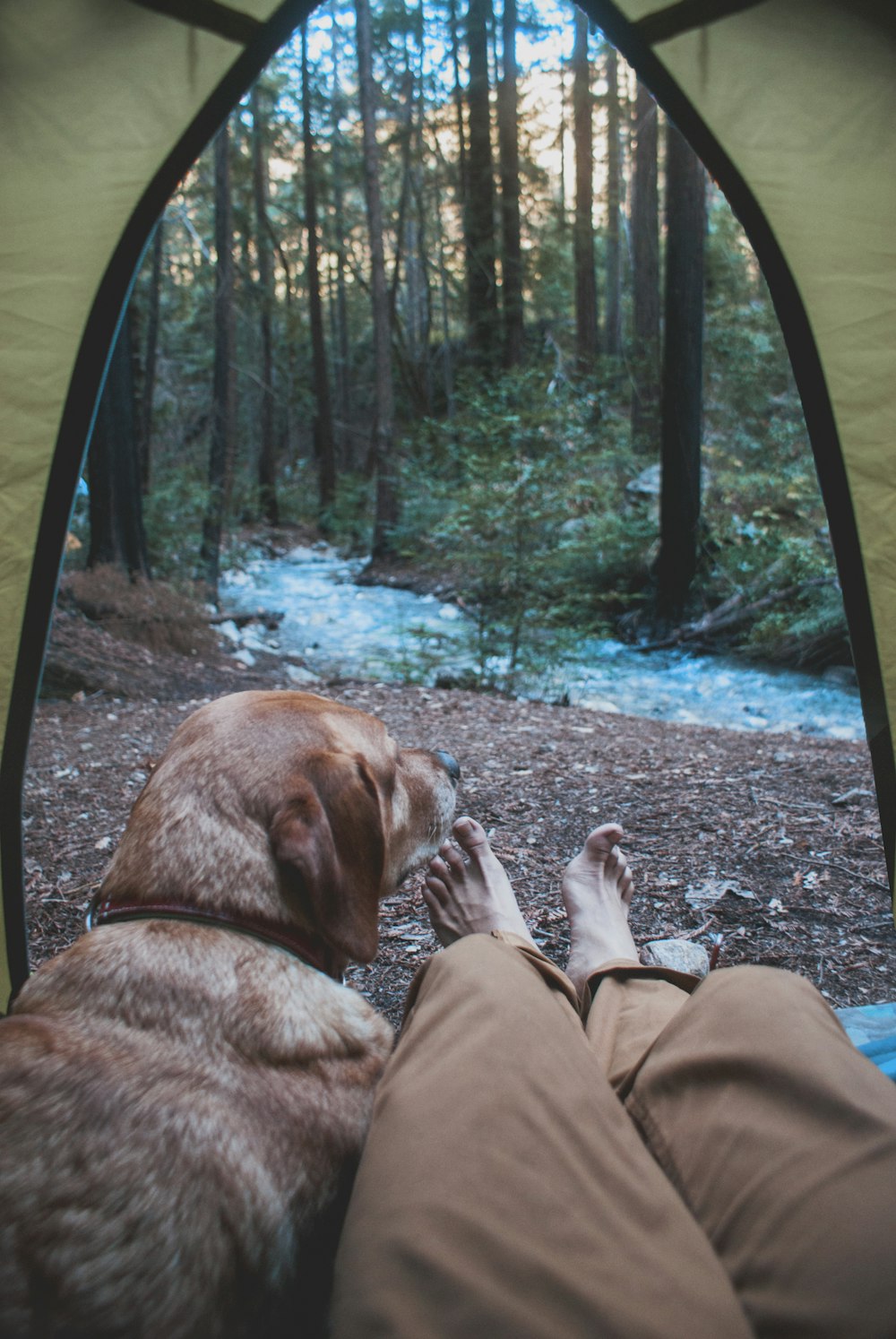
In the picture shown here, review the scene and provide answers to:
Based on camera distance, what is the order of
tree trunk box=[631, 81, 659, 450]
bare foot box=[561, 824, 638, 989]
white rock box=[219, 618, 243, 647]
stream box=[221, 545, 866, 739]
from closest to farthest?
bare foot box=[561, 824, 638, 989]
stream box=[221, 545, 866, 739]
white rock box=[219, 618, 243, 647]
tree trunk box=[631, 81, 659, 450]

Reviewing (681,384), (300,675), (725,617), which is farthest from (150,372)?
(725,617)

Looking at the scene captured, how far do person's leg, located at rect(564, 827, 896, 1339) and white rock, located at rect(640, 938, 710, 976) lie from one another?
3.30 feet

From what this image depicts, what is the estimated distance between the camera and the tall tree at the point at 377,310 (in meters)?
12.4

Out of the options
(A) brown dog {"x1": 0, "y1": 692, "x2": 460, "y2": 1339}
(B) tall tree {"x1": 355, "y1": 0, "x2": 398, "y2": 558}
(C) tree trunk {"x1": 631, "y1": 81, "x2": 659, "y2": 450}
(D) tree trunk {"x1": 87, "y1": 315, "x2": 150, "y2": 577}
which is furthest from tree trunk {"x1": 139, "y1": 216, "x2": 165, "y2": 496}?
(A) brown dog {"x1": 0, "y1": 692, "x2": 460, "y2": 1339}

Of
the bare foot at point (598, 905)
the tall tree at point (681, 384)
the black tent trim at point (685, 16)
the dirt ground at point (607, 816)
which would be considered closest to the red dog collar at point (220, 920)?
the bare foot at point (598, 905)

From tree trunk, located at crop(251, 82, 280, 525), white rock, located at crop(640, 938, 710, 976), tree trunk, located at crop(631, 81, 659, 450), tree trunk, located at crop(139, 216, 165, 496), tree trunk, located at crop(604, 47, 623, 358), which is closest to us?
white rock, located at crop(640, 938, 710, 976)

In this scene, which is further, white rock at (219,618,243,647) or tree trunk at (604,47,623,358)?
tree trunk at (604,47,623,358)

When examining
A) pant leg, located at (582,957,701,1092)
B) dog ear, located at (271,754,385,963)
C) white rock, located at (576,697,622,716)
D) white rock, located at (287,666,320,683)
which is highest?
dog ear, located at (271,754,385,963)

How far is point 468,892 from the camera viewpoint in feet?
7.91

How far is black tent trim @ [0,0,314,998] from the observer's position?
204cm

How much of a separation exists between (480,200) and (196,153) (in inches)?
563

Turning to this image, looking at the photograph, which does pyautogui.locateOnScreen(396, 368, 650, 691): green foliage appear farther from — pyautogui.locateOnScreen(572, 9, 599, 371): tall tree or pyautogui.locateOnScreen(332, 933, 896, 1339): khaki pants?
pyautogui.locateOnScreen(572, 9, 599, 371): tall tree

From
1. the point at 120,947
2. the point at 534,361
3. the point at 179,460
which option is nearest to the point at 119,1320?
the point at 120,947

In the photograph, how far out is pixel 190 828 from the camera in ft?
4.89
